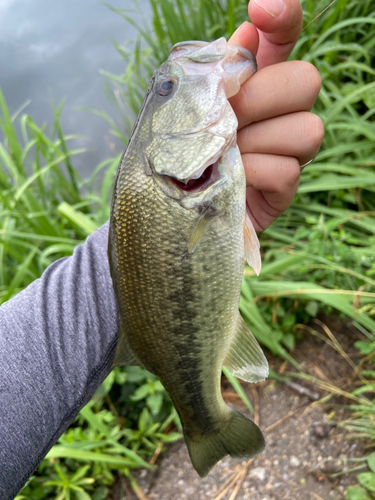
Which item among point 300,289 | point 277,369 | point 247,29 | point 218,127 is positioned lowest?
point 277,369

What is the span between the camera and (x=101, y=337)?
133 cm

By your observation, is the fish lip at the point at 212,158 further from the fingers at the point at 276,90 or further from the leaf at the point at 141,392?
the leaf at the point at 141,392

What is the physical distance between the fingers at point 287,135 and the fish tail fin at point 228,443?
0.94 metres

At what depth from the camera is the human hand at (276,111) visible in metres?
1.08

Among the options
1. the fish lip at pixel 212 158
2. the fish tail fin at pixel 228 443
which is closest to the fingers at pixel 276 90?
the fish lip at pixel 212 158

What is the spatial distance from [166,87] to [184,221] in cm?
46

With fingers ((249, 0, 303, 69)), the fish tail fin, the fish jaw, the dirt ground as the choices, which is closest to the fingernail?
fingers ((249, 0, 303, 69))

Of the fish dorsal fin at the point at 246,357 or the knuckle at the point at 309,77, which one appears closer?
the knuckle at the point at 309,77

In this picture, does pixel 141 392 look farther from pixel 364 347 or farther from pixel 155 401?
pixel 364 347

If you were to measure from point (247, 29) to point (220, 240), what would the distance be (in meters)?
0.62

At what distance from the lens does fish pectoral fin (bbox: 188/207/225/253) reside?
1051 millimetres

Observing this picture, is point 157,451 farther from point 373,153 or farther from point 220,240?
point 373,153

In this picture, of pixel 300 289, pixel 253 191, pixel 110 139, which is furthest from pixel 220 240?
pixel 110 139

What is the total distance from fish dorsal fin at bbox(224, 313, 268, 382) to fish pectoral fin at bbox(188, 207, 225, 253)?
34cm
